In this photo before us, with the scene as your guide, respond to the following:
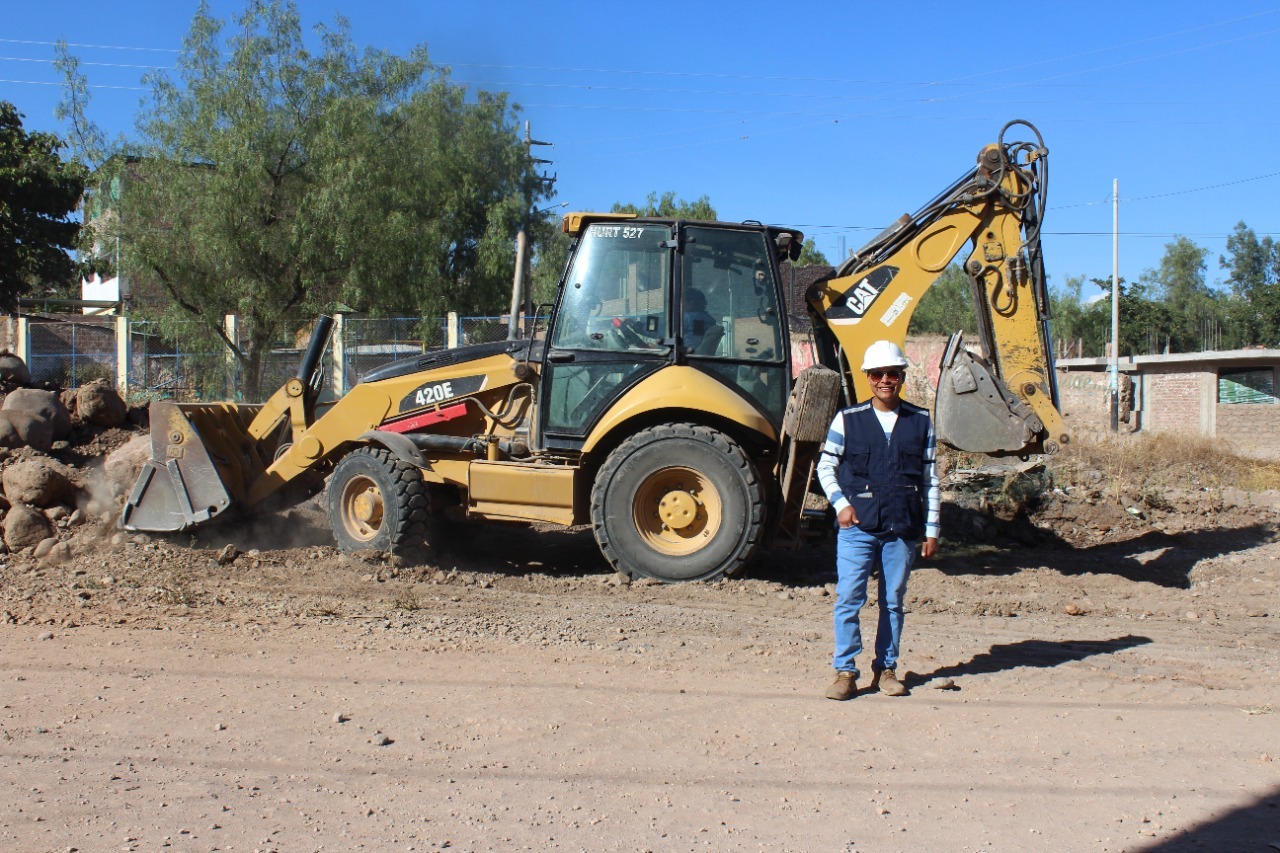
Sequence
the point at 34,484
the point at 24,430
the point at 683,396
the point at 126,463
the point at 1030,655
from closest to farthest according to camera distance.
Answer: the point at 1030,655 → the point at 683,396 → the point at 34,484 → the point at 126,463 → the point at 24,430

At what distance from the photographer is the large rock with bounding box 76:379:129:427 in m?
12.5

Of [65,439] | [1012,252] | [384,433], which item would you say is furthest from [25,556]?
[1012,252]

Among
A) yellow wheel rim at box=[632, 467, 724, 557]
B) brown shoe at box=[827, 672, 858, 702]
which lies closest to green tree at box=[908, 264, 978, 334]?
yellow wheel rim at box=[632, 467, 724, 557]

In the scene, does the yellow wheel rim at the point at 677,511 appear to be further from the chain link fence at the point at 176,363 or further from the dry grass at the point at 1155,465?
the chain link fence at the point at 176,363

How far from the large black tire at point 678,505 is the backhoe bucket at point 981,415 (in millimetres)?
1586

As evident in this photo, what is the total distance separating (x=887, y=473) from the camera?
17.1 feet

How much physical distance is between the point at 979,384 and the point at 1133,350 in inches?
1688

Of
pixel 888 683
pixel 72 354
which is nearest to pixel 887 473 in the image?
pixel 888 683

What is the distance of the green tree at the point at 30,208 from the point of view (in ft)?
94.7

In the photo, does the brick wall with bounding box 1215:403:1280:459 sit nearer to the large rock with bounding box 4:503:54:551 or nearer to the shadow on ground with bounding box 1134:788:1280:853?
the shadow on ground with bounding box 1134:788:1280:853

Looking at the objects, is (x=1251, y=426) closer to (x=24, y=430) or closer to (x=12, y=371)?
(x=24, y=430)

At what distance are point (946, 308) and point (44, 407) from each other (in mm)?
36377

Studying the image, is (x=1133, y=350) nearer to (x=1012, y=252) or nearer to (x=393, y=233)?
(x=393, y=233)

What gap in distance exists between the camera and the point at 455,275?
32.5 metres
